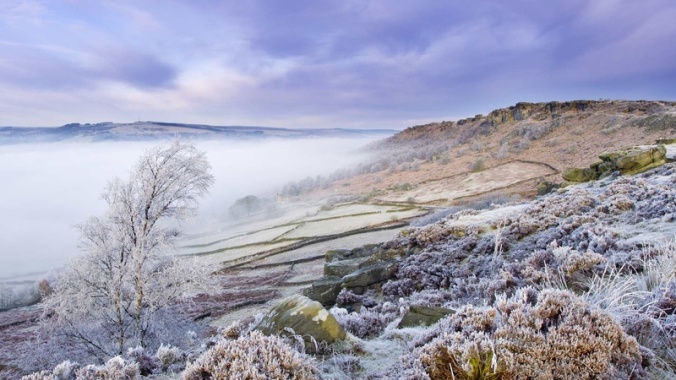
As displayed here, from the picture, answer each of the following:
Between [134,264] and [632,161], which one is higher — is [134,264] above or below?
below

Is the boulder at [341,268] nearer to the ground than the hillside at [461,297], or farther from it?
nearer to the ground

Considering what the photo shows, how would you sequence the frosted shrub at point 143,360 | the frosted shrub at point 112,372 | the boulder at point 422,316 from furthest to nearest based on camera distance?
the boulder at point 422,316
the frosted shrub at point 143,360
the frosted shrub at point 112,372

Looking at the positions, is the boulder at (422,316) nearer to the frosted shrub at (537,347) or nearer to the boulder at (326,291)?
the frosted shrub at (537,347)

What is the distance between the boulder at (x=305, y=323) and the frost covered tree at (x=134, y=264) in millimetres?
12389

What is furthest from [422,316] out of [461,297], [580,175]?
[580,175]

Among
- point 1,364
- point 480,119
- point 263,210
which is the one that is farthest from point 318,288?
point 480,119

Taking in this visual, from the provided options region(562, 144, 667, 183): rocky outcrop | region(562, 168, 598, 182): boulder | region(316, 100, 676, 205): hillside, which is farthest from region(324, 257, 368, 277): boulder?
region(316, 100, 676, 205): hillside

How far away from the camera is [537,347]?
12.7 feet

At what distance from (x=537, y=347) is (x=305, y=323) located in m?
3.19

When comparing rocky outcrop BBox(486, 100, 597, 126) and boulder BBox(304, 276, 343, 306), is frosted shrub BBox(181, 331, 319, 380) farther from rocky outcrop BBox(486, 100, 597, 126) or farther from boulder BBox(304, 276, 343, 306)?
rocky outcrop BBox(486, 100, 597, 126)

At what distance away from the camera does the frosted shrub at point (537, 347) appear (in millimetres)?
3719

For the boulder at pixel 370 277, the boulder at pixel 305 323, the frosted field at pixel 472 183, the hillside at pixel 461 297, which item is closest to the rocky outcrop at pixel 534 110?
the frosted field at pixel 472 183

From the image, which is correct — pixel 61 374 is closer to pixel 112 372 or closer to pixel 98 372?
pixel 98 372

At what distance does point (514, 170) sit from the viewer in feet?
158
